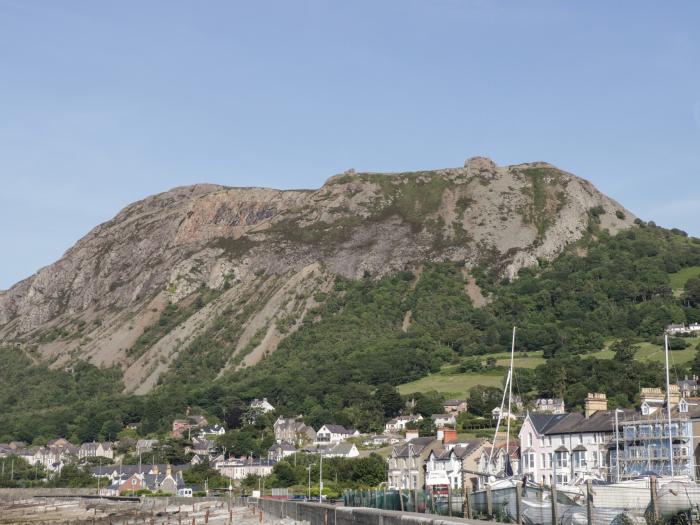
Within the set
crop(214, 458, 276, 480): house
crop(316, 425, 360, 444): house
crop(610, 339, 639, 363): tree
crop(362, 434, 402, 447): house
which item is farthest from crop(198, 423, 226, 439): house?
crop(610, 339, 639, 363): tree

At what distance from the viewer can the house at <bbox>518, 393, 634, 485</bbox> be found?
83000 mm

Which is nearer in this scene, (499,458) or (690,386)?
(499,458)

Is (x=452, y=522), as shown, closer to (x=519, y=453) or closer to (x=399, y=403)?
(x=519, y=453)

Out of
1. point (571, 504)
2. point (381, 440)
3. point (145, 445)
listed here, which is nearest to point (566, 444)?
point (571, 504)

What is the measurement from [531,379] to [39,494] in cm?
8218

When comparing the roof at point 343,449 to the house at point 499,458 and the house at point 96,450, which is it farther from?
the house at point 96,450

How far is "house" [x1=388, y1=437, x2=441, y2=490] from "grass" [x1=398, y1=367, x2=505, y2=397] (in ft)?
227

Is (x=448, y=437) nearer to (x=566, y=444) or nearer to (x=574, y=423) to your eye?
(x=574, y=423)

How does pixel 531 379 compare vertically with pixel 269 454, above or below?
above

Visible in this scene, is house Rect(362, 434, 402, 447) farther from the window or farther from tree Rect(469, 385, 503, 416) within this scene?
the window

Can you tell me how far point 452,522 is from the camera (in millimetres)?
25266

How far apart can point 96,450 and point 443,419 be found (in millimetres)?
66791

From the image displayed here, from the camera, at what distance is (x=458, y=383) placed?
19075cm

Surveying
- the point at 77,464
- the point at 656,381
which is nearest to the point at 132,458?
the point at 77,464
